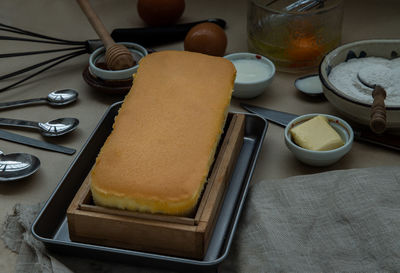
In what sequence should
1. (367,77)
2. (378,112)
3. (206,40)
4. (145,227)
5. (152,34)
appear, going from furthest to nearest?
(152,34) < (206,40) < (367,77) < (378,112) < (145,227)

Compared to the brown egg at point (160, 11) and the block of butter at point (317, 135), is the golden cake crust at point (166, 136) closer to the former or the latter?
the block of butter at point (317, 135)

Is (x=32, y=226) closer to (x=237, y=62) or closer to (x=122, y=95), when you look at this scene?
(x=122, y=95)

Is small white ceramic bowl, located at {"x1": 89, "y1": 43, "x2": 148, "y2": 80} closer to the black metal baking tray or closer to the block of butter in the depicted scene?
the black metal baking tray

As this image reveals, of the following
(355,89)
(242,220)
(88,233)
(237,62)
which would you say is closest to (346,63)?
(355,89)

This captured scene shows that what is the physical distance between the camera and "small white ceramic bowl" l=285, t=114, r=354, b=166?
0.69 metres

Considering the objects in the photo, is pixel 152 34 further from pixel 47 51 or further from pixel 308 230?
pixel 308 230

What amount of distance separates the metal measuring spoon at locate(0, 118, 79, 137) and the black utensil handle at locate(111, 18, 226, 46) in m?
0.25

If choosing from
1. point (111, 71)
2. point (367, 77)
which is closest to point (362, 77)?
point (367, 77)

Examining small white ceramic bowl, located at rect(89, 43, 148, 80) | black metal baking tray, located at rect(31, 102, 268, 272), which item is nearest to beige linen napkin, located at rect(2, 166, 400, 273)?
black metal baking tray, located at rect(31, 102, 268, 272)

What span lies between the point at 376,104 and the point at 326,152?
0.28ft

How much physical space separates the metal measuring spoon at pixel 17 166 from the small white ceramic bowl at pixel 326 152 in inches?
12.8

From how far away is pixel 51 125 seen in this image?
793mm

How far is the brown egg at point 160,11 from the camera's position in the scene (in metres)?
1.03

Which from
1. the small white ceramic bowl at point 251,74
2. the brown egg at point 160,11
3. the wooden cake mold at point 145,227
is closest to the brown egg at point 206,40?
the small white ceramic bowl at point 251,74
